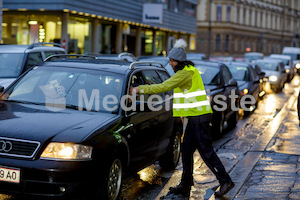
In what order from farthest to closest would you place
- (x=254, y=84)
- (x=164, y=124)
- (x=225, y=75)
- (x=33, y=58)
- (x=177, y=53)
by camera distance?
1. (x=254, y=84)
2. (x=225, y=75)
3. (x=33, y=58)
4. (x=164, y=124)
5. (x=177, y=53)

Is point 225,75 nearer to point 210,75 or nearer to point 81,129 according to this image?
point 210,75

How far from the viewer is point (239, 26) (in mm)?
76750

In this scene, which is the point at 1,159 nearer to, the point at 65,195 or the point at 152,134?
the point at 65,195

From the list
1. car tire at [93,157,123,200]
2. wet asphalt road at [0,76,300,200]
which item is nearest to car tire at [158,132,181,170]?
A: wet asphalt road at [0,76,300,200]

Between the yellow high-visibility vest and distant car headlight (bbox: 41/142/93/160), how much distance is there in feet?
5.47

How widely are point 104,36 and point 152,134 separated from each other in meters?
27.5

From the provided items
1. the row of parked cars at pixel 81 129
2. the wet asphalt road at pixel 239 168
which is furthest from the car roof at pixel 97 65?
the wet asphalt road at pixel 239 168

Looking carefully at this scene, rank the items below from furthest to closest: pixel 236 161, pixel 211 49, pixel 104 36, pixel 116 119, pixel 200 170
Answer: pixel 211 49, pixel 104 36, pixel 236 161, pixel 200 170, pixel 116 119

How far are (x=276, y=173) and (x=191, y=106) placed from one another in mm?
2287

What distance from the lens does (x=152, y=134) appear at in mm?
7051

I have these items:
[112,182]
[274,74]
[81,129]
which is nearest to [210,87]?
[112,182]

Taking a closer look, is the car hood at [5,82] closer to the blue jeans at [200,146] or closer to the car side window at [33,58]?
the car side window at [33,58]

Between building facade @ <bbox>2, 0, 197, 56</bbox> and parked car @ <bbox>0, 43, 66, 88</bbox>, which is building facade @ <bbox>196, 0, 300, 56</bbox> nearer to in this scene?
building facade @ <bbox>2, 0, 197, 56</bbox>

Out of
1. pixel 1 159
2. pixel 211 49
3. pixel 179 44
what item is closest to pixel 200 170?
pixel 179 44
